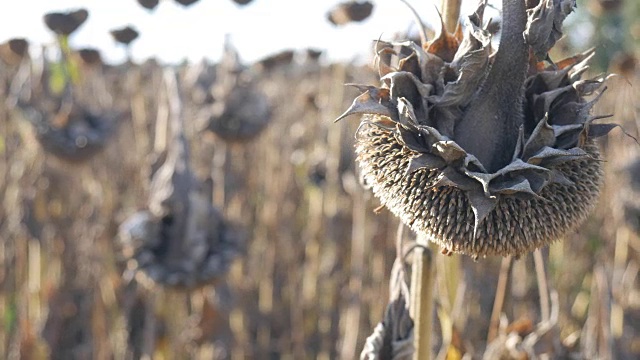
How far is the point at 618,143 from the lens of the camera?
17.2ft

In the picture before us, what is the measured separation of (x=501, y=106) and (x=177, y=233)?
5.14ft

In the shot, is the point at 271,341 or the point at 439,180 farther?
the point at 271,341

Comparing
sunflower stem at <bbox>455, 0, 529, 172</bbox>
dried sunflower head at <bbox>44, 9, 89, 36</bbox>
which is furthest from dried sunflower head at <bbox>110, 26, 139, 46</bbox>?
sunflower stem at <bbox>455, 0, 529, 172</bbox>

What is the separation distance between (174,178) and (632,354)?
2376mm

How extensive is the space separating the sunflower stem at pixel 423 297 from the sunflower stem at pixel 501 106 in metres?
0.23

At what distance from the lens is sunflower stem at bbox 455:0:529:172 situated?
1016 mm

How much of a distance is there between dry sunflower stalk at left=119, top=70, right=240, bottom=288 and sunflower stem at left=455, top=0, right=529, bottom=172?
4.93ft

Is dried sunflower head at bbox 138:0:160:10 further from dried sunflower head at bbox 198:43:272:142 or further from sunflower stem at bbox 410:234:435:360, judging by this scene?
sunflower stem at bbox 410:234:435:360

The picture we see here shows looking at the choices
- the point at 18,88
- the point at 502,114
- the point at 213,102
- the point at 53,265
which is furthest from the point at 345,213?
the point at 502,114

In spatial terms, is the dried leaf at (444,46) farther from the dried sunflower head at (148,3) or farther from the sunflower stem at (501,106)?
the dried sunflower head at (148,3)

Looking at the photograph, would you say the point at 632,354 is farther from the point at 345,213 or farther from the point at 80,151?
the point at 80,151

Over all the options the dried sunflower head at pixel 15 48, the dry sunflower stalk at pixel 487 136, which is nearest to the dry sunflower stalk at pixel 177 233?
the dried sunflower head at pixel 15 48

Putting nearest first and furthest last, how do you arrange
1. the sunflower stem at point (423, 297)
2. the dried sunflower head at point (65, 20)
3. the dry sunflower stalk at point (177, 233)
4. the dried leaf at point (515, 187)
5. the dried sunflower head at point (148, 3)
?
1. the dried leaf at point (515, 187)
2. the sunflower stem at point (423, 297)
3. the dry sunflower stalk at point (177, 233)
4. the dried sunflower head at point (148, 3)
5. the dried sunflower head at point (65, 20)

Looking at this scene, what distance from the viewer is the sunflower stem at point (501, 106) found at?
40.0 inches
